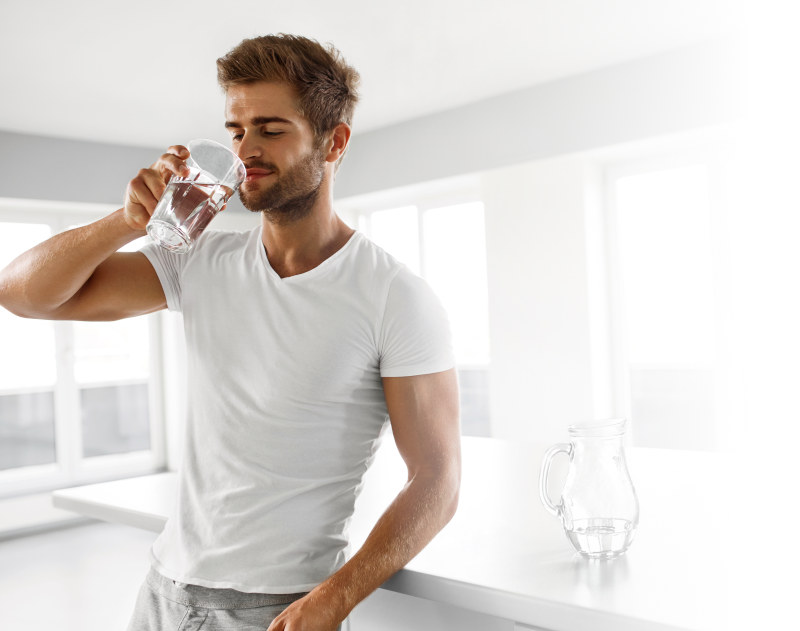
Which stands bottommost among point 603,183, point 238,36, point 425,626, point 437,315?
point 425,626

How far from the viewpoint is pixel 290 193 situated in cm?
112

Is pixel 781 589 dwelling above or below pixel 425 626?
above

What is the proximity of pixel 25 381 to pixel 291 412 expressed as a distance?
5.03 metres

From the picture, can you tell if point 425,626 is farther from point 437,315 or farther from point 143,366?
point 143,366

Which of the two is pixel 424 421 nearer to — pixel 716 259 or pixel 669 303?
pixel 716 259

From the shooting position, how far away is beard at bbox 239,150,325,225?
3.59 ft

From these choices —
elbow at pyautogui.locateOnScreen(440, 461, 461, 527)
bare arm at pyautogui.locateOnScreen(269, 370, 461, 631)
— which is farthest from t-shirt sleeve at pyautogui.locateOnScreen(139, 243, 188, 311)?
elbow at pyautogui.locateOnScreen(440, 461, 461, 527)

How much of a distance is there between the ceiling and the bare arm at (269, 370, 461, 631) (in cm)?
258

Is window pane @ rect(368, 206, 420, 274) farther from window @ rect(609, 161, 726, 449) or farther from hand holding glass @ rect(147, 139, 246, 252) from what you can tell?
hand holding glass @ rect(147, 139, 246, 252)

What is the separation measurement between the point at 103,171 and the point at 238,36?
2.27 meters

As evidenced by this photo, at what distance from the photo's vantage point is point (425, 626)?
45.3 inches

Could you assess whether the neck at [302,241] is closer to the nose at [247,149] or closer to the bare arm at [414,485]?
the nose at [247,149]

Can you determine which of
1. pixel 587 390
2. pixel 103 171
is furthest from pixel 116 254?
pixel 103 171

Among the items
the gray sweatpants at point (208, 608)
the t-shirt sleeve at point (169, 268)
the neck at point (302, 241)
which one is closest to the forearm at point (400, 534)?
the gray sweatpants at point (208, 608)
